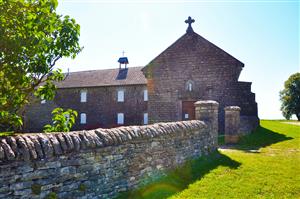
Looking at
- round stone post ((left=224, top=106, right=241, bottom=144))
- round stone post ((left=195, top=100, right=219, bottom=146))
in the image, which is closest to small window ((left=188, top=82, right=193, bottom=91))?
round stone post ((left=224, top=106, right=241, bottom=144))

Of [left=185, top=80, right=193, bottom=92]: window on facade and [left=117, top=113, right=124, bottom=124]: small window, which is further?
[left=117, top=113, right=124, bottom=124]: small window

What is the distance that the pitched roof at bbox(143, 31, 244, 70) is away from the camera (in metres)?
19.9

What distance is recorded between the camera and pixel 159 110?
21.4 meters

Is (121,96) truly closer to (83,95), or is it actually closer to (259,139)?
(83,95)

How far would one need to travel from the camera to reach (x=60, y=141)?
5121 mm

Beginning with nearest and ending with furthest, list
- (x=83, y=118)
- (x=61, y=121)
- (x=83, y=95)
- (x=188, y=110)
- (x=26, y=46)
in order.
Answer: (x=26, y=46) < (x=61, y=121) < (x=188, y=110) < (x=83, y=118) < (x=83, y=95)

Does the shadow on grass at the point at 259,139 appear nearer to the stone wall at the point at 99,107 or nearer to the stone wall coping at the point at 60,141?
the stone wall coping at the point at 60,141

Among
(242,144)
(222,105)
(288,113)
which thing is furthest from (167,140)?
(288,113)

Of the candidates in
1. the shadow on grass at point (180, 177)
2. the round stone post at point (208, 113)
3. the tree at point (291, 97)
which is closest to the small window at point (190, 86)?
the round stone post at point (208, 113)

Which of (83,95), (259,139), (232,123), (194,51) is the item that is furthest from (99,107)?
(259,139)

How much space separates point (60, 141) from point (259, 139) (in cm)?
1402

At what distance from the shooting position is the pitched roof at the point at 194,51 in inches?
782

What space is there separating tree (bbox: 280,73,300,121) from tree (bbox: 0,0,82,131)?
4742cm

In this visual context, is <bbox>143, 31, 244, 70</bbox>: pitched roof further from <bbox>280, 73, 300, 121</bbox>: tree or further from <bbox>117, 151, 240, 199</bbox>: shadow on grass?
<bbox>280, 73, 300, 121</bbox>: tree
